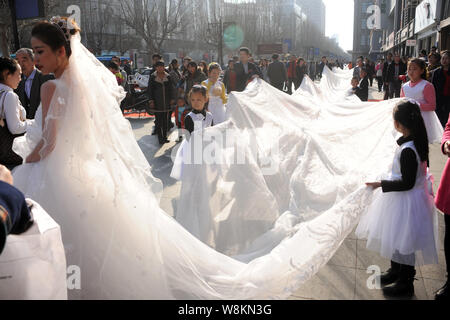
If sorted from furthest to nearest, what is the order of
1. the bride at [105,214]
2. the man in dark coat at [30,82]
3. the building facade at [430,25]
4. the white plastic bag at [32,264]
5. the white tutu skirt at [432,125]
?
the building facade at [430,25] → the white tutu skirt at [432,125] → the man in dark coat at [30,82] → the bride at [105,214] → the white plastic bag at [32,264]

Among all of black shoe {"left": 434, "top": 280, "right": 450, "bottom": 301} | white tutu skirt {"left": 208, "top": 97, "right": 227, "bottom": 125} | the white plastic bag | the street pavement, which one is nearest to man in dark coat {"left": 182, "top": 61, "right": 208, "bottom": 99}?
white tutu skirt {"left": 208, "top": 97, "right": 227, "bottom": 125}

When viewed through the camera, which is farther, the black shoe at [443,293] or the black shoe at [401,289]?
the black shoe at [401,289]

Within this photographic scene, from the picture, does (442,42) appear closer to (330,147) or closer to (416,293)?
(330,147)

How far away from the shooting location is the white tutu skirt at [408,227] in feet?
9.30

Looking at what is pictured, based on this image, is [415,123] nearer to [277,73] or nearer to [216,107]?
[216,107]

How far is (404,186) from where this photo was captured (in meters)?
2.80

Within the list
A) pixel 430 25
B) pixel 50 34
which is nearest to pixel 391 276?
pixel 50 34

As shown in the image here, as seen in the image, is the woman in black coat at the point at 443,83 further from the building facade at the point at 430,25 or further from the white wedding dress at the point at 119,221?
the building facade at the point at 430,25

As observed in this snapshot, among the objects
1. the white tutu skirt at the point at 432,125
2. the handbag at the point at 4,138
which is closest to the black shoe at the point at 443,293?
the white tutu skirt at the point at 432,125

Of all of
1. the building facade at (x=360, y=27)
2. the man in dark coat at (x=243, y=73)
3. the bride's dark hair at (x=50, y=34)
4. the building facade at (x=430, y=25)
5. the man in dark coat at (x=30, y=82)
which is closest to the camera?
the bride's dark hair at (x=50, y=34)

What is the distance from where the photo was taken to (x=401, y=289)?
2.98 meters

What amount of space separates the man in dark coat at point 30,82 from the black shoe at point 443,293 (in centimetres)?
505

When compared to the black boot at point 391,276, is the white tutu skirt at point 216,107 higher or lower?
higher

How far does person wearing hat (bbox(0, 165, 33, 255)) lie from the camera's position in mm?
1256
